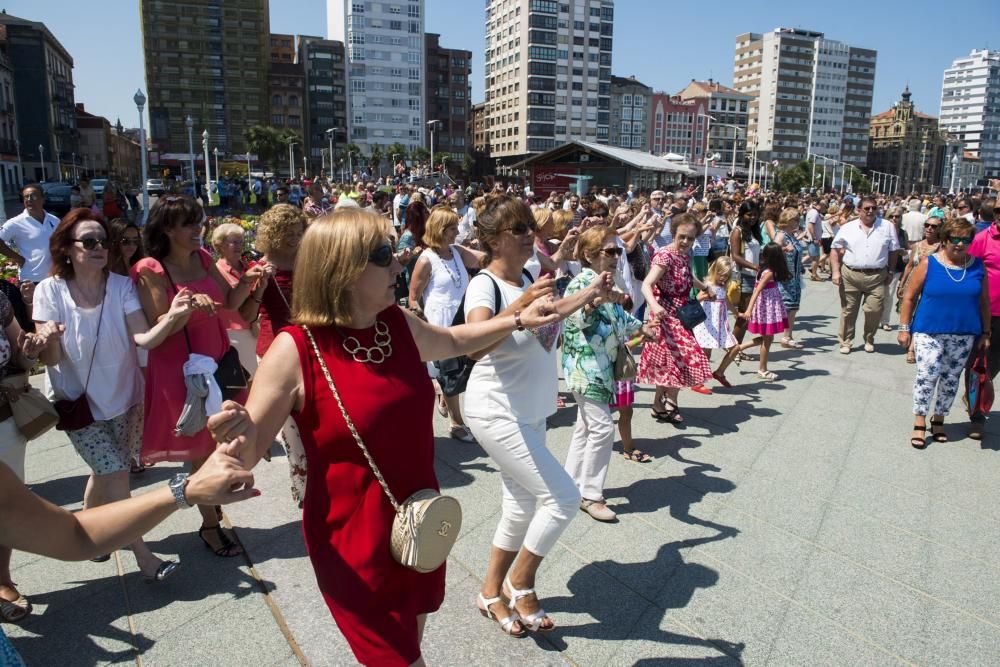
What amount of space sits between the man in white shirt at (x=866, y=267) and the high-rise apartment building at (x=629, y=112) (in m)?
→ 111

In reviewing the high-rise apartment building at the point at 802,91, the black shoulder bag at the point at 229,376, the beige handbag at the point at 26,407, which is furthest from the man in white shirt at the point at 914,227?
the high-rise apartment building at the point at 802,91

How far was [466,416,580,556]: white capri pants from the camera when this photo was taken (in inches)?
112

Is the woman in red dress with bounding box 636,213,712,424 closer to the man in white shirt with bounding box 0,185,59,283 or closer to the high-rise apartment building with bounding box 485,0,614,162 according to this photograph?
the man in white shirt with bounding box 0,185,59,283

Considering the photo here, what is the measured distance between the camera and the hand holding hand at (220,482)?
4.70 feet

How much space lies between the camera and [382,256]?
201cm

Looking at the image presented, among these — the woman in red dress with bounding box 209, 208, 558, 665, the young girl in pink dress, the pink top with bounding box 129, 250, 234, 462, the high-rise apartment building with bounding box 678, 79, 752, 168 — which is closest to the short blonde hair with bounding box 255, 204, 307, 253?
the pink top with bounding box 129, 250, 234, 462

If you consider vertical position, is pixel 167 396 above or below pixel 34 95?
below

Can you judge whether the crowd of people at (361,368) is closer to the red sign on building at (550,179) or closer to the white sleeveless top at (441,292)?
the white sleeveless top at (441,292)

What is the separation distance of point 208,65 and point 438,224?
106889 mm

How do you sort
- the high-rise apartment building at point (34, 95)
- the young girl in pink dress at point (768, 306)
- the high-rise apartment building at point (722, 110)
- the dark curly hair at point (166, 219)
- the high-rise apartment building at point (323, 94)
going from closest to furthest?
the dark curly hair at point (166, 219) < the young girl in pink dress at point (768, 306) < the high-rise apartment building at point (34, 95) < the high-rise apartment building at point (323, 94) < the high-rise apartment building at point (722, 110)

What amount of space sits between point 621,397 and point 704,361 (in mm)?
1299

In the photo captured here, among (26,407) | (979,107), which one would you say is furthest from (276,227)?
(979,107)

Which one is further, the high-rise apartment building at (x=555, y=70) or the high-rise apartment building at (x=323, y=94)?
the high-rise apartment building at (x=323, y=94)

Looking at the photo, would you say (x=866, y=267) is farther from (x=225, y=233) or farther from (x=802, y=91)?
(x=802, y=91)
